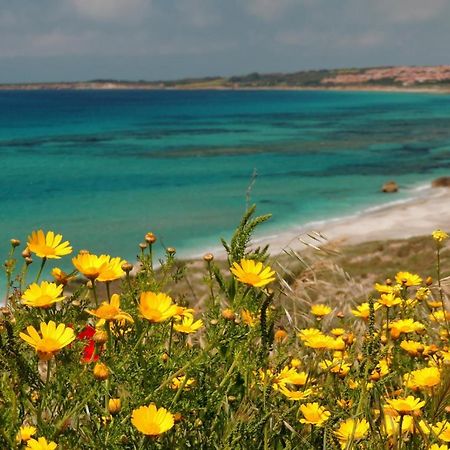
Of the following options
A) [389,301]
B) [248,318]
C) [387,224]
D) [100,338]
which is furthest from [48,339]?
[387,224]

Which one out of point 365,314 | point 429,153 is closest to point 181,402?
point 365,314

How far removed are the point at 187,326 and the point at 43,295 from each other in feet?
2.17

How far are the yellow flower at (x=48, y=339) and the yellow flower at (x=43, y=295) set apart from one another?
85 millimetres

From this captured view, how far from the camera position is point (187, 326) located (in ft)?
8.34

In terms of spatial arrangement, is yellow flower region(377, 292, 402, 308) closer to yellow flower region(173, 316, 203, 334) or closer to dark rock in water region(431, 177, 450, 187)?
yellow flower region(173, 316, 203, 334)

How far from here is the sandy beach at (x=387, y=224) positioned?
21172 millimetres

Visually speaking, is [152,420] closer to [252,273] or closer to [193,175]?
[252,273]

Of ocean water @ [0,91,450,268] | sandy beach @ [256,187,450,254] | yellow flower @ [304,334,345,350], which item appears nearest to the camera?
yellow flower @ [304,334,345,350]

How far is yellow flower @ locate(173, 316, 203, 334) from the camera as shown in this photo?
2471 mm

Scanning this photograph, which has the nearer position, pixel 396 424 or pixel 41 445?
pixel 41 445

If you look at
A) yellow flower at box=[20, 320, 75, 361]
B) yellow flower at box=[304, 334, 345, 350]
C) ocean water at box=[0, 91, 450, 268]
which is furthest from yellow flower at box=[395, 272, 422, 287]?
ocean water at box=[0, 91, 450, 268]

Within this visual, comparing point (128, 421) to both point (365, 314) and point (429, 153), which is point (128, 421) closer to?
point (365, 314)

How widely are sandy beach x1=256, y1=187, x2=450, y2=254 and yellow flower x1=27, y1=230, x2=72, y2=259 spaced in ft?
52.9

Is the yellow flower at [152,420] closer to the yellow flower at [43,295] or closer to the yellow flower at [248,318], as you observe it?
the yellow flower at [43,295]
